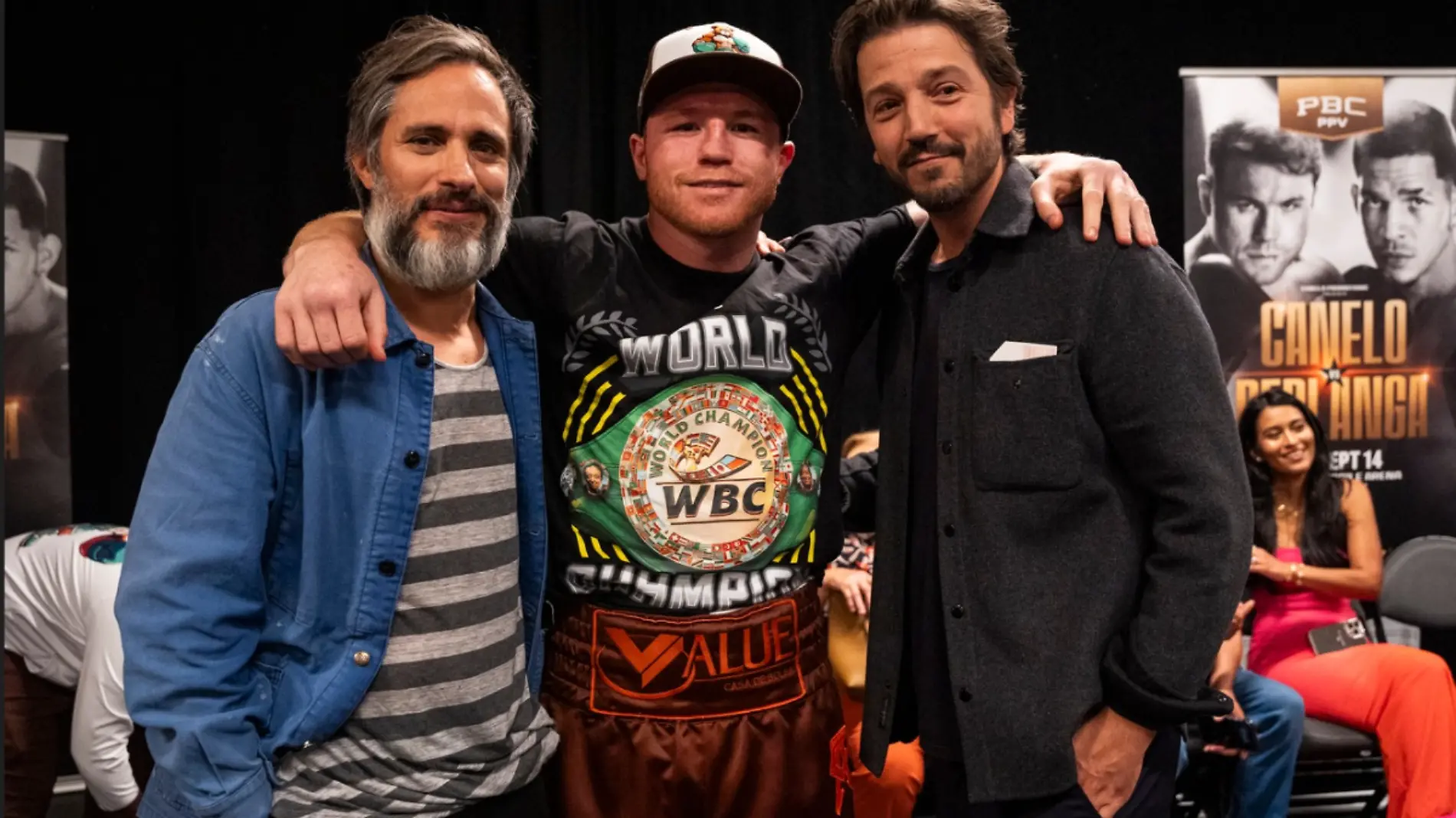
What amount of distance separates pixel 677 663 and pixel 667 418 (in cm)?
39

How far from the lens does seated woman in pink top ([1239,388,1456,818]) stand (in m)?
3.18

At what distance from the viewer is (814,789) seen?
183cm

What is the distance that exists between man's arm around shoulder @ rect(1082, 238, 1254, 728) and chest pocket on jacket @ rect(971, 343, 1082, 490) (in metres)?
0.05

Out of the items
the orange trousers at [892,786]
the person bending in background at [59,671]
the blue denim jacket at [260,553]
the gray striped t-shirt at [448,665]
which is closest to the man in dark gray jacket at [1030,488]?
the gray striped t-shirt at [448,665]

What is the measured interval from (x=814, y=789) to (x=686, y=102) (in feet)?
3.80

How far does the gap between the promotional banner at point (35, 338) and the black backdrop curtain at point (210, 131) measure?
0.23 metres

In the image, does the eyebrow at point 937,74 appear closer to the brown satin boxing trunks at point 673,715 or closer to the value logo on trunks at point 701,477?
the value logo on trunks at point 701,477

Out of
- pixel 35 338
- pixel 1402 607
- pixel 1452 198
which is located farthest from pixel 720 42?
pixel 1452 198

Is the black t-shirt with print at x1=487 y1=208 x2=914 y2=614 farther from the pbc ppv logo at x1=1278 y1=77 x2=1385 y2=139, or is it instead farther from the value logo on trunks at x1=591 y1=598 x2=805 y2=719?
the pbc ppv logo at x1=1278 y1=77 x2=1385 y2=139

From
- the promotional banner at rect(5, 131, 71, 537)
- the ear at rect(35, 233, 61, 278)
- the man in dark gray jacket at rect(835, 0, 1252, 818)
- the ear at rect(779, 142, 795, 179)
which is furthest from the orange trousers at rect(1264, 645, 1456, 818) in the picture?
the ear at rect(35, 233, 61, 278)

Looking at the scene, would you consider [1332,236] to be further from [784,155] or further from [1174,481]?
[1174,481]

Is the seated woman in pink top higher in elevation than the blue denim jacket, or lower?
lower

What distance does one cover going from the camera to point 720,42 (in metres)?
1.78

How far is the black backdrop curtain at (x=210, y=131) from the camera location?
367 cm
